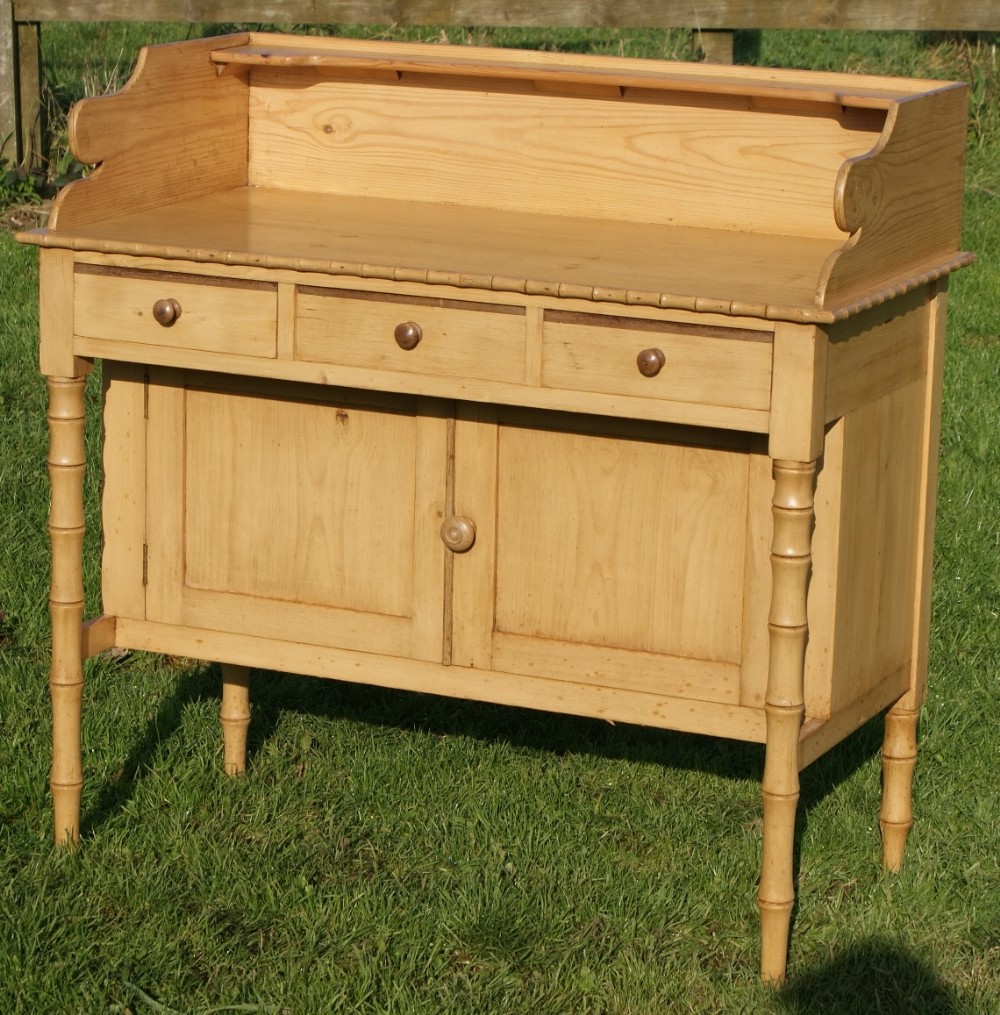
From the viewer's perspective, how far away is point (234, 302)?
3.59m

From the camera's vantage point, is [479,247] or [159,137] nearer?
[479,247]

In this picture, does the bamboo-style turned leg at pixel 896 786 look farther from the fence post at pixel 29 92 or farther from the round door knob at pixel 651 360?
the fence post at pixel 29 92

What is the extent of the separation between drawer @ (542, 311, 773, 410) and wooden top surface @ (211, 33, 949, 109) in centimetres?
64

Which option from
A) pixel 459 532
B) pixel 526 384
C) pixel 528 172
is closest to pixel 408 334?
pixel 526 384

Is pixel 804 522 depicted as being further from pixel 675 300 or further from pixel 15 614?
pixel 15 614

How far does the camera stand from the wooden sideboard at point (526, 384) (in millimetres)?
3373

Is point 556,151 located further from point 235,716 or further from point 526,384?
point 235,716

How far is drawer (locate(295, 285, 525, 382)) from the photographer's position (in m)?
3.42

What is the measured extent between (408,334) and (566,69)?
0.86 metres

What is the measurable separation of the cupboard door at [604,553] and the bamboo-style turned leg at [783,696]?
0.18 meters

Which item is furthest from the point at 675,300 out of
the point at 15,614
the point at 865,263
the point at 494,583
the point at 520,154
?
the point at 15,614

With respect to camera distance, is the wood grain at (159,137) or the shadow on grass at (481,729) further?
the shadow on grass at (481,729)

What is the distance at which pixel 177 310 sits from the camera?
3639mm

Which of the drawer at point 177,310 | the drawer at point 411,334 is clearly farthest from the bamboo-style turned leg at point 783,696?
the drawer at point 177,310
